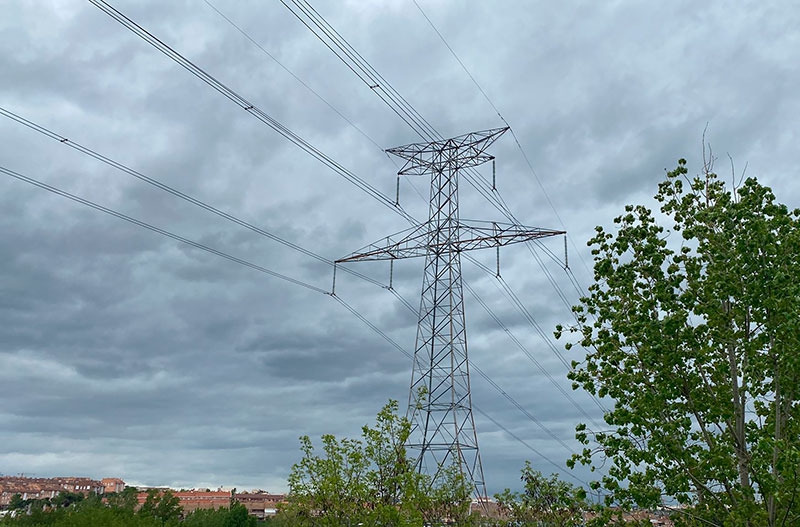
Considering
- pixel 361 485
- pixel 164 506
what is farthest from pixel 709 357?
pixel 164 506

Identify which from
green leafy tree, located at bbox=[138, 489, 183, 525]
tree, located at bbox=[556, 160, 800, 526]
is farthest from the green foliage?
green leafy tree, located at bbox=[138, 489, 183, 525]

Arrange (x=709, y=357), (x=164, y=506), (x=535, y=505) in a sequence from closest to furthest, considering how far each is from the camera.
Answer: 1. (x=709, y=357)
2. (x=535, y=505)
3. (x=164, y=506)

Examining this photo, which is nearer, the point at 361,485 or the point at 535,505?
the point at 361,485

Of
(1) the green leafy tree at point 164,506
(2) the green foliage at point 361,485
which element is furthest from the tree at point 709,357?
(1) the green leafy tree at point 164,506

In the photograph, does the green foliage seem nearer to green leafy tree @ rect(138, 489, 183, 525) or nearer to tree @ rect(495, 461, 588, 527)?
tree @ rect(495, 461, 588, 527)

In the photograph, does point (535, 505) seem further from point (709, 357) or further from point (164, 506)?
point (164, 506)

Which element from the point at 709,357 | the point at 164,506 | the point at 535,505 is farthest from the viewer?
the point at 164,506

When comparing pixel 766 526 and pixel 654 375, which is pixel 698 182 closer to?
pixel 654 375

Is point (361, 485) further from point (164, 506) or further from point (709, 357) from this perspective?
point (164, 506)

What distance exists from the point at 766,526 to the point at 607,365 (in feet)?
15.9

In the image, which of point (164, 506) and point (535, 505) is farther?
point (164, 506)

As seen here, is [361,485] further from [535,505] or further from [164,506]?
[164,506]

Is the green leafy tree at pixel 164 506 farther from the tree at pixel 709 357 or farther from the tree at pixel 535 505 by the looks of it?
the tree at pixel 709 357

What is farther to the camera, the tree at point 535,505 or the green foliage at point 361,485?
the tree at point 535,505
